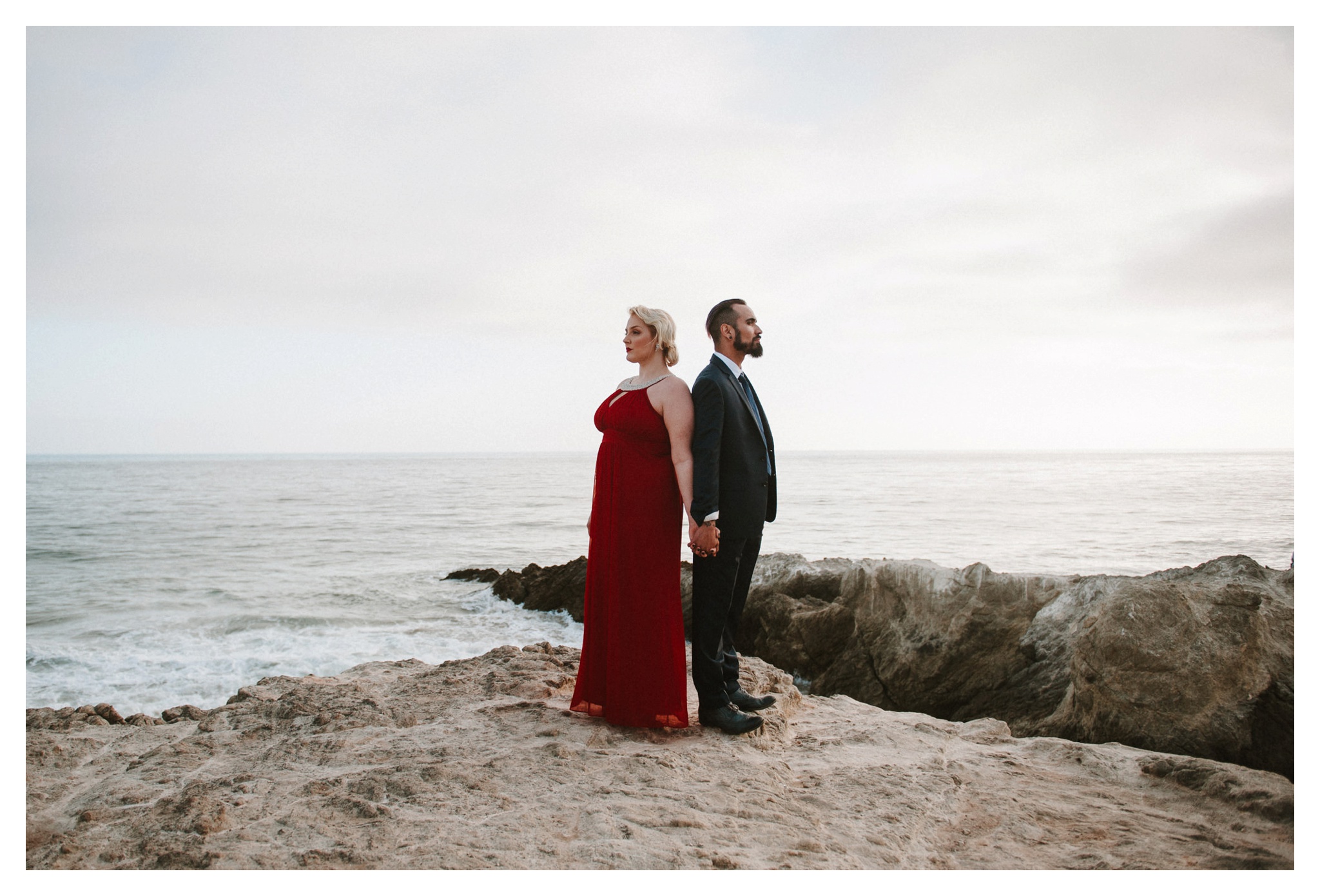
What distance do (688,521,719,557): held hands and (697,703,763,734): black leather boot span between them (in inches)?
34.6

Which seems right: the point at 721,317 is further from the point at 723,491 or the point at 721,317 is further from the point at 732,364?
the point at 723,491

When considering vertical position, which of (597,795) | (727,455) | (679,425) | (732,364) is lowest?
(597,795)

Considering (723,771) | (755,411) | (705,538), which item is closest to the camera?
(723,771)

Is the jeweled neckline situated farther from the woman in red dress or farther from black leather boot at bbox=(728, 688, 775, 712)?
black leather boot at bbox=(728, 688, 775, 712)

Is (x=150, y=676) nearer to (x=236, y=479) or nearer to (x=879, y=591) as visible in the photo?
(x=879, y=591)

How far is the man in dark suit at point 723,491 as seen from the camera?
136 inches

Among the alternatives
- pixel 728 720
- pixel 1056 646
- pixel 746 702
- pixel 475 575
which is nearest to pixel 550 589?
pixel 475 575

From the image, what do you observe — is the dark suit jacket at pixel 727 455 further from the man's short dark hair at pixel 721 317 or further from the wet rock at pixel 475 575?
the wet rock at pixel 475 575

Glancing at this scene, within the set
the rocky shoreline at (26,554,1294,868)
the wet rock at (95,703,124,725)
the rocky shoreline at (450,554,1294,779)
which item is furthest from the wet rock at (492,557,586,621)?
the wet rock at (95,703,124,725)

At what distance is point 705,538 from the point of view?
11.2ft

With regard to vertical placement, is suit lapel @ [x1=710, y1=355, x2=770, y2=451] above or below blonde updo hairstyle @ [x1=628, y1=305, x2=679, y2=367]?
below

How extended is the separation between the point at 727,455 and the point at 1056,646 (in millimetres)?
3660

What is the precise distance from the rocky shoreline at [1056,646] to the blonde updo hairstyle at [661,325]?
10.2ft

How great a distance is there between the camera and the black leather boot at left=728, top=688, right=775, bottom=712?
400 cm
